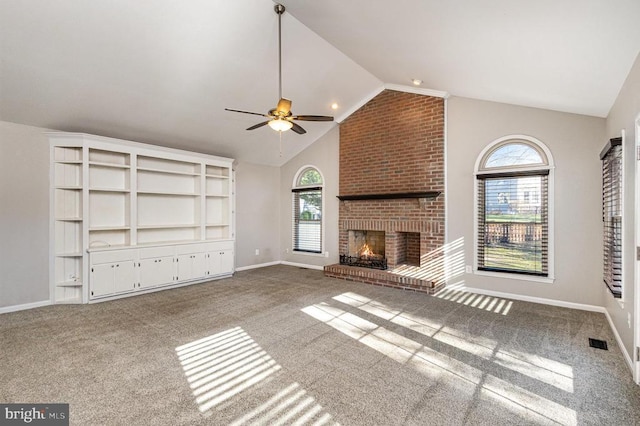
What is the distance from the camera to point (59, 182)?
4461mm

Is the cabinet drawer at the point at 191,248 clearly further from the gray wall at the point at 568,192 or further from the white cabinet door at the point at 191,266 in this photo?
the gray wall at the point at 568,192

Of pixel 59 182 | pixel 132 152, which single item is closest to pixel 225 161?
pixel 132 152

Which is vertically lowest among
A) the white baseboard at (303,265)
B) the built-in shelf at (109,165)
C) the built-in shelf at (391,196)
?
the white baseboard at (303,265)

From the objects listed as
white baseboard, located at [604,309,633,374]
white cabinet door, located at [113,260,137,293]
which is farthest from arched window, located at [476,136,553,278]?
white cabinet door, located at [113,260,137,293]

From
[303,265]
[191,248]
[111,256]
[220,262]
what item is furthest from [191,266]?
[303,265]

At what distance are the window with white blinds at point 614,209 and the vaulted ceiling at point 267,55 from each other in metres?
0.64

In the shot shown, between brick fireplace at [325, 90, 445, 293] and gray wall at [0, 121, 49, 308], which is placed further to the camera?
brick fireplace at [325, 90, 445, 293]

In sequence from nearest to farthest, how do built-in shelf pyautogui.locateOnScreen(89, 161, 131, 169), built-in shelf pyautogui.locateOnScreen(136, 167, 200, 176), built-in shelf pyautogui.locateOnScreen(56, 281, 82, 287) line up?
built-in shelf pyautogui.locateOnScreen(56, 281, 82, 287)
built-in shelf pyautogui.locateOnScreen(89, 161, 131, 169)
built-in shelf pyautogui.locateOnScreen(136, 167, 200, 176)

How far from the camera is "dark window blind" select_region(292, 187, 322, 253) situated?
23.3ft

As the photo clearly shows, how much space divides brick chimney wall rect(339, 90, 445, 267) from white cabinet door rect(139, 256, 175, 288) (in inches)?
133

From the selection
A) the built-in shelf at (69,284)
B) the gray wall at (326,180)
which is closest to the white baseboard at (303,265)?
the gray wall at (326,180)

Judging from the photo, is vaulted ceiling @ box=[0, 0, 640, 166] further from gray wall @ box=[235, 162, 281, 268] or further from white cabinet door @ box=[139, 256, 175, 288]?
white cabinet door @ box=[139, 256, 175, 288]

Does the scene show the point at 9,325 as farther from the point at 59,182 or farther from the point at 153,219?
the point at 153,219

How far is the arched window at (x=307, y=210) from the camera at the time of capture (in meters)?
7.10
